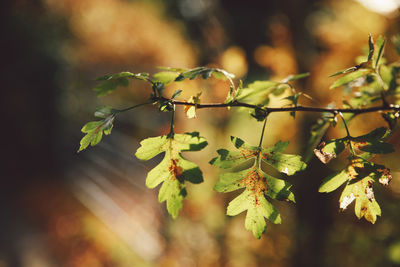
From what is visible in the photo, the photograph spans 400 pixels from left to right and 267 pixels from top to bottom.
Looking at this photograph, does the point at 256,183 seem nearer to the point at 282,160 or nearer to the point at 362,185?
the point at 282,160

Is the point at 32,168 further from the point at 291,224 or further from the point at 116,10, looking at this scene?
the point at 116,10

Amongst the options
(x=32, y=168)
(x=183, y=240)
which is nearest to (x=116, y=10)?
(x=32, y=168)

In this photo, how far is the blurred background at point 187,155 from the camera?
131 inches

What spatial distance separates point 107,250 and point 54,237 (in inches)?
48.0

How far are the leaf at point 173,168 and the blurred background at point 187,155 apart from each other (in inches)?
32.0

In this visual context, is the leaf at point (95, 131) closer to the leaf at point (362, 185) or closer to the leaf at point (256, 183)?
the leaf at point (256, 183)

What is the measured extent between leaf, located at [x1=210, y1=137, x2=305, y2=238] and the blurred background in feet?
2.35

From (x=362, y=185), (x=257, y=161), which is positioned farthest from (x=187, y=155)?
(x=362, y=185)

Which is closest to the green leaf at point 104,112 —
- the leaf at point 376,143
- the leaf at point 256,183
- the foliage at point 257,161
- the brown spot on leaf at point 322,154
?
the foliage at point 257,161

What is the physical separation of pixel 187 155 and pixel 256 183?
186 inches

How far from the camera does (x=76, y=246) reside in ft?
18.4

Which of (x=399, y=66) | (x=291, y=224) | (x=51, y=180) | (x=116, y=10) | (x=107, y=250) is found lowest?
(x=51, y=180)

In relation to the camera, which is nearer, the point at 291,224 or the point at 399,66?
the point at 399,66

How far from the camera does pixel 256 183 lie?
0.93 metres
